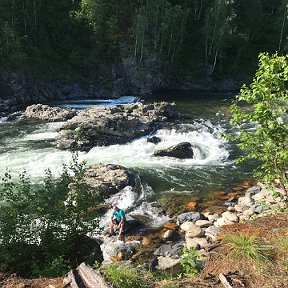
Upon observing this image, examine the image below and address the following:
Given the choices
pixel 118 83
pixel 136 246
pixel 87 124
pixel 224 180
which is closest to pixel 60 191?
pixel 136 246

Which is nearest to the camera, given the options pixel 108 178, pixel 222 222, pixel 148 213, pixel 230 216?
pixel 222 222

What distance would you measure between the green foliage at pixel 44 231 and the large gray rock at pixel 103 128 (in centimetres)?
1675

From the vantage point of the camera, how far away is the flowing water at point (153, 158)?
21.9 meters

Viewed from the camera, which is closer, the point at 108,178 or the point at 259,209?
the point at 259,209

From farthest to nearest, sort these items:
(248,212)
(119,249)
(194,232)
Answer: (248,212), (194,232), (119,249)

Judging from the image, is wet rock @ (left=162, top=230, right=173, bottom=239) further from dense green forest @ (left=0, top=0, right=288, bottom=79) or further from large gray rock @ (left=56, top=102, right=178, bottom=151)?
dense green forest @ (left=0, top=0, right=288, bottom=79)

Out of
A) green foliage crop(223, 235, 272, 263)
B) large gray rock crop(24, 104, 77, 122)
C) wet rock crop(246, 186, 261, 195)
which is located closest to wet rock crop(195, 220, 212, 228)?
wet rock crop(246, 186, 261, 195)

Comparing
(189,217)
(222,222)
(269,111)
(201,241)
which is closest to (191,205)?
(189,217)

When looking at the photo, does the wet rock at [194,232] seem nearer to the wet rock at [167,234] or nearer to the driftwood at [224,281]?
the wet rock at [167,234]

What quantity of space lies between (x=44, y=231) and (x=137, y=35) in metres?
49.5

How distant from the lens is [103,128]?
2956cm

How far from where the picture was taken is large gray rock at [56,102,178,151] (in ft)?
92.9

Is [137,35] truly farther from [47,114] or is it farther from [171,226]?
[171,226]

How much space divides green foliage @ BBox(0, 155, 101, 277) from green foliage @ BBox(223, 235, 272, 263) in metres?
4.25
